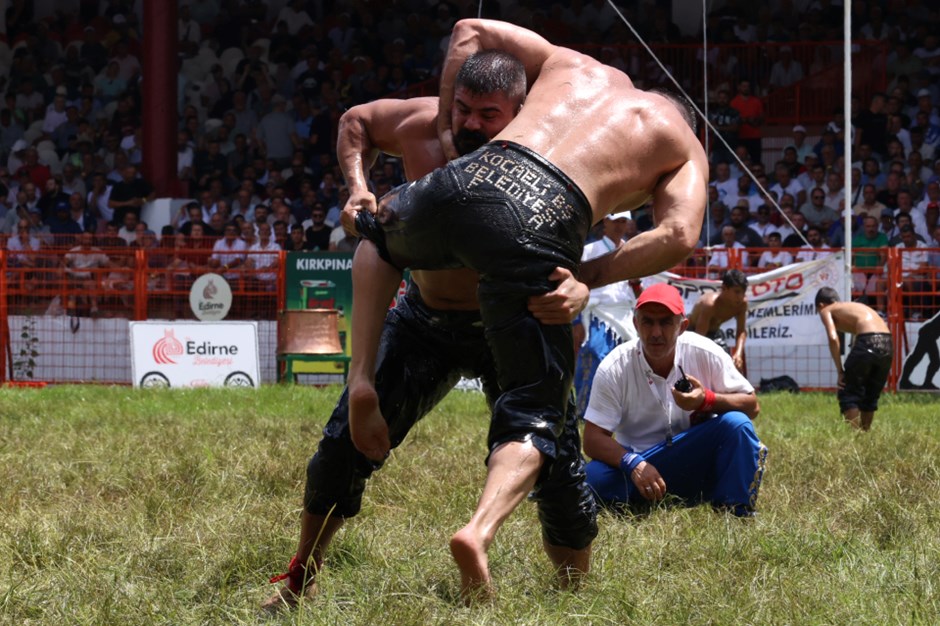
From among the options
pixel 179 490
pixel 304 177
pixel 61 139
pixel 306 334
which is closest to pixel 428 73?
pixel 304 177

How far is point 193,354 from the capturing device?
1212 centimetres

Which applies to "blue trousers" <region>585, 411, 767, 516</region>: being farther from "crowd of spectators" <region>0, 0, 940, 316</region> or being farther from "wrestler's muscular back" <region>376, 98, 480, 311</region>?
"crowd of spectators" <region>0, 0, 940, 316</region>

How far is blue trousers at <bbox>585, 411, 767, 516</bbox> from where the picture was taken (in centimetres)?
494

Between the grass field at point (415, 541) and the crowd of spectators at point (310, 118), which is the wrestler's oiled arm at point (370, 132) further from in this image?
the crowd of spectators at point (310, 118)

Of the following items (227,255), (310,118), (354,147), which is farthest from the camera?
(310,118)

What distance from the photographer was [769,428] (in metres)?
7.62

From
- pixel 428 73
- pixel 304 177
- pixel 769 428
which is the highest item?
pixel 428 73

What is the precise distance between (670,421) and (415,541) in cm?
162

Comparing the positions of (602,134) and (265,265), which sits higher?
(602,134)

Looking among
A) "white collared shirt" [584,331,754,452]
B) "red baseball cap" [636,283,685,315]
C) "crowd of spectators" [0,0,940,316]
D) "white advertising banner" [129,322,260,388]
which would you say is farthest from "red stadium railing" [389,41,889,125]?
"red baseball cap" [636,283,685,315]

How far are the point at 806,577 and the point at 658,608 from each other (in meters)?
0.61

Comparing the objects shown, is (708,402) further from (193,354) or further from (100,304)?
(100,304)

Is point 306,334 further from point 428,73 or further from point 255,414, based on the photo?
point 428,73

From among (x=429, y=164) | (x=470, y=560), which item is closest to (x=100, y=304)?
(x=429, y=164)
